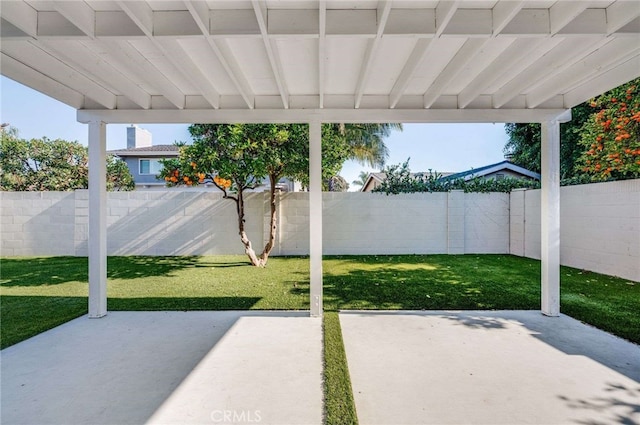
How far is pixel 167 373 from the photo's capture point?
105 inches

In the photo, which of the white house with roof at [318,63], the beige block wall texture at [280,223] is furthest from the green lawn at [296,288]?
the beige block wall texture at [280,223]

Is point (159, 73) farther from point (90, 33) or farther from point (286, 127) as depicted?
point (286, 127)

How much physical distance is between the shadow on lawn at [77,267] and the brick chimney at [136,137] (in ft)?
38.6

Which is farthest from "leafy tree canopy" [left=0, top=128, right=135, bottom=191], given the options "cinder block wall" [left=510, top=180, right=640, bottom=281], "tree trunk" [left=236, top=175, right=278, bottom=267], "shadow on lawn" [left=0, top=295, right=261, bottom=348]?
"cinder block wall" [left=510, top=180, right=640, bottom=281]

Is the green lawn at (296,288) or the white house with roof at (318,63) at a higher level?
the white house with roof at (318,63)

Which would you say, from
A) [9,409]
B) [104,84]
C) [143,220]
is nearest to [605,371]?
[9,409]

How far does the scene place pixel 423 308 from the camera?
4.34m

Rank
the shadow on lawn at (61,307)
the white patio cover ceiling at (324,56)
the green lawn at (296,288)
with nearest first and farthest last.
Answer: the white patio cover ceiling at (324,56) → the shadow on lawn at (61,307) → the green lawn at (296,288)

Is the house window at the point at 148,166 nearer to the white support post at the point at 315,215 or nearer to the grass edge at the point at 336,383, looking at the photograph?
the white support post at the point at 315,215

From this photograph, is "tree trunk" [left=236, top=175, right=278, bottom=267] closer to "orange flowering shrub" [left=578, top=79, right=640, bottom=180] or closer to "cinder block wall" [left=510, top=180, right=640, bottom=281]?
"cinder block wall" [left=510, top=180, right=640, bottom=281]

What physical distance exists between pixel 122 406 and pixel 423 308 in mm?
3496

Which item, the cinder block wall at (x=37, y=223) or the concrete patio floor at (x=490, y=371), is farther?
the cinder block wall at (x=37, y=223)

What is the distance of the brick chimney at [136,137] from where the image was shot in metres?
18.0

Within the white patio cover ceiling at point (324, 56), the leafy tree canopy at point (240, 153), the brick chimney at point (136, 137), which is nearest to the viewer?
the white patio cover ceiling at point (324, 56)
